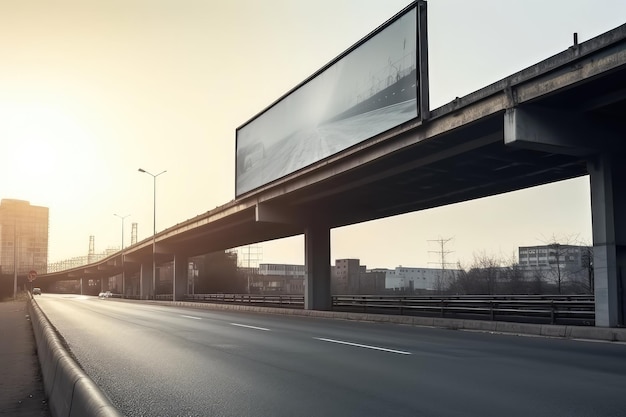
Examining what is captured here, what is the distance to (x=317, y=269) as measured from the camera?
35406mm

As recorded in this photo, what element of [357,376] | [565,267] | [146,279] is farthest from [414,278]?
[357,376]

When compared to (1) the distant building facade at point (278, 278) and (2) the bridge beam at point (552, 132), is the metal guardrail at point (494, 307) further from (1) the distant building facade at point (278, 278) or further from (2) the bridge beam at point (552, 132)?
(1) the distant building facade at point (278, 278)

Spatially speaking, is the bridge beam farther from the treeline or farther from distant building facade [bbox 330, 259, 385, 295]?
distant building facade [bbox 330, 259, 385, 295]

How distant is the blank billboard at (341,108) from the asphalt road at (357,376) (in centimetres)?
1050

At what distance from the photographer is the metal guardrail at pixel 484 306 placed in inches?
778

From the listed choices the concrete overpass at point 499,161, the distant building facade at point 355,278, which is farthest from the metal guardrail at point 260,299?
the distant building facade at point 355,278

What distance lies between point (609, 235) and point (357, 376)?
1199 centimetres

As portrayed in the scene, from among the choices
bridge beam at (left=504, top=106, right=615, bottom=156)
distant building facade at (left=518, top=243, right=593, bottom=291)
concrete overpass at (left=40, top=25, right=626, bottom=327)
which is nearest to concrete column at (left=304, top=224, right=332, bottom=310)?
concrete overpass at (left=40, top=25, right=626, bottom=327)

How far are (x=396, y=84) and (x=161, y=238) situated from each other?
4596 cm

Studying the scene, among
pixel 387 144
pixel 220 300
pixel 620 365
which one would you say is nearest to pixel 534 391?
pixel 620 365

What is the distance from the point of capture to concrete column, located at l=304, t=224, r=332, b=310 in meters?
35.2

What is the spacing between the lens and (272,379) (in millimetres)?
8938

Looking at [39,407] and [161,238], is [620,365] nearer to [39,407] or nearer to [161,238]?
[39,407]

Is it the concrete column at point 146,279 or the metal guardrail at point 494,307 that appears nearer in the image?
the metal guardrail at point 494,307
